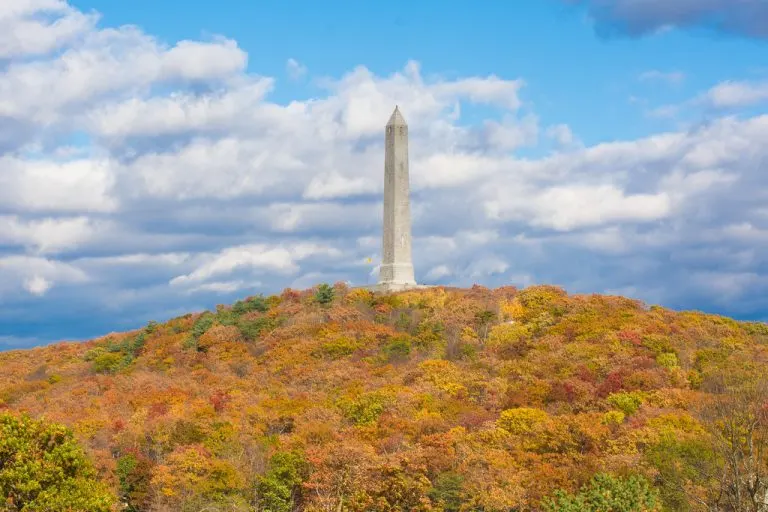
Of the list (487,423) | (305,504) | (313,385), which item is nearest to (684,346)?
(487,423)

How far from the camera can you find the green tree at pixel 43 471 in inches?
1172

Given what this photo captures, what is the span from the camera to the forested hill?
3662 cm

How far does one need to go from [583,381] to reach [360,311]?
71.6ft

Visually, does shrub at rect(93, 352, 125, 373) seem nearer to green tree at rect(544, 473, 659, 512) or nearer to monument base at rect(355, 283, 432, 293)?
monument base at rect(355, 283, 432, 293)

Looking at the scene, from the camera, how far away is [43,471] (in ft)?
99.2

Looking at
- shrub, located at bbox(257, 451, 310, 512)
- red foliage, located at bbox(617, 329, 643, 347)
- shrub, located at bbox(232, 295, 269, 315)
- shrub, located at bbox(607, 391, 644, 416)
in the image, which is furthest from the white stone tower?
shrub, located at bbox(257, 451, 310, 512)

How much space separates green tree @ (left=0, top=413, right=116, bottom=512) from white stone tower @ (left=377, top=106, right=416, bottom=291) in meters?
35.7

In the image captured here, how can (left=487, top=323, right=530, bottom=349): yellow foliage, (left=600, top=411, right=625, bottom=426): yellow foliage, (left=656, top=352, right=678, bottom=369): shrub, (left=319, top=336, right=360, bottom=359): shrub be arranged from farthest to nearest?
(left=319, top=336, right=360, bottom=359): shrub < (left=487, top=323, right=530, bottom=349): yellow foliage < (left=656, top=352, right=678, bottom=369): shrub < (left=600, top=411, right=625, bottom=426): yellow foliage

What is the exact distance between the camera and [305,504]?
41094 millimetres

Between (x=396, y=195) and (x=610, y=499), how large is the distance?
34.8 metres

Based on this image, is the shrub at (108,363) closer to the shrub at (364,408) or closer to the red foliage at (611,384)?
the shrub at (364,408)

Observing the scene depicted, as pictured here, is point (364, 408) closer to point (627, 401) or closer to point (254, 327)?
point (627, 401)

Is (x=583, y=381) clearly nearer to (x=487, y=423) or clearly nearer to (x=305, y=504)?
(x=487, y=423)

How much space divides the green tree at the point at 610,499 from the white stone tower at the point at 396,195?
108 ft
